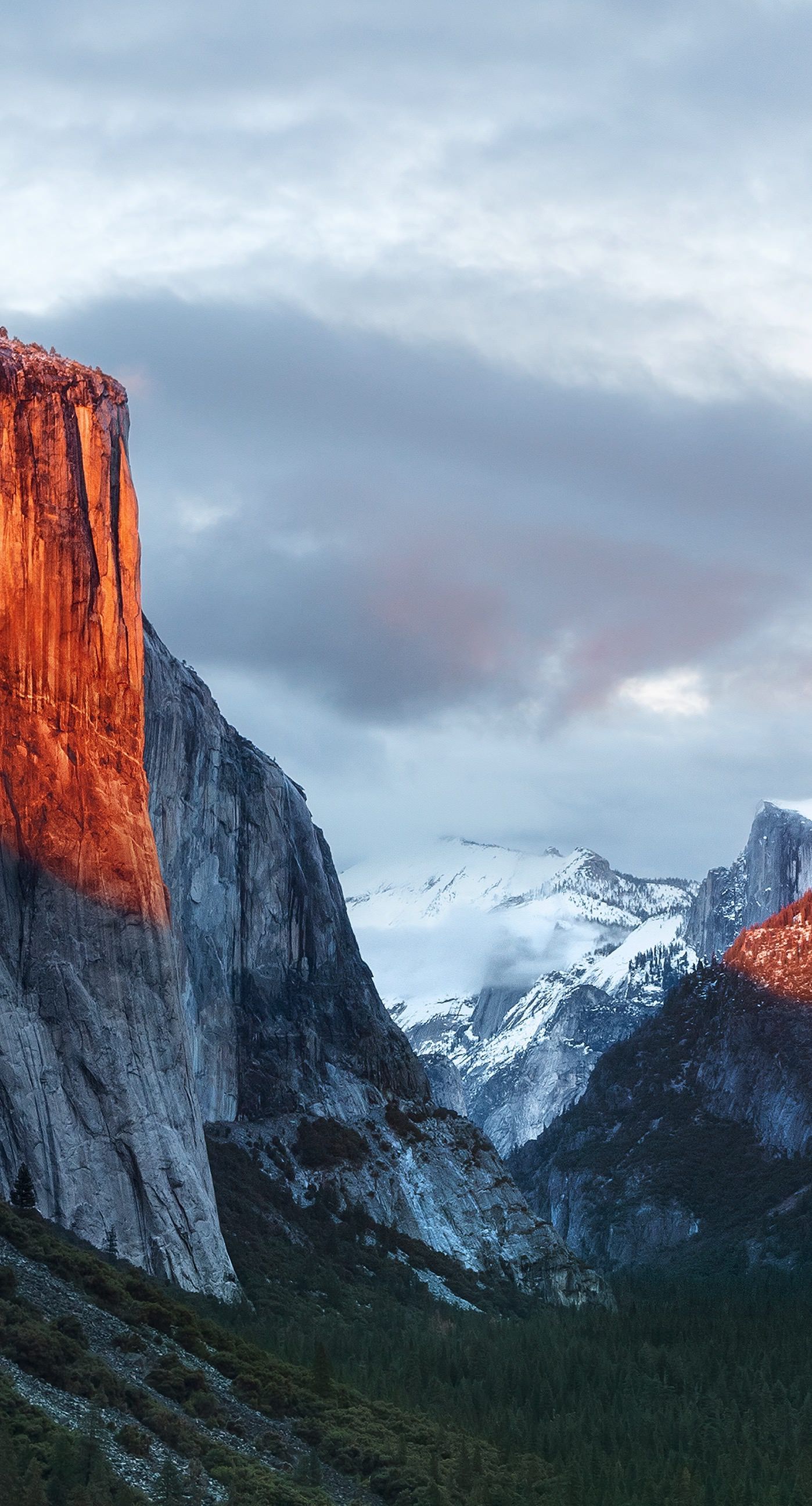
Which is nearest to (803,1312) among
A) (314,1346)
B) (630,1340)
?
(630,1340)

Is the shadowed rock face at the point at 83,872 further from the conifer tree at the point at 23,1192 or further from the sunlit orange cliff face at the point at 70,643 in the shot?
the conifer tree at the point at 23,1192

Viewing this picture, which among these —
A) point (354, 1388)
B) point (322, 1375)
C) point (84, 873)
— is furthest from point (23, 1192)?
point (84, 873)

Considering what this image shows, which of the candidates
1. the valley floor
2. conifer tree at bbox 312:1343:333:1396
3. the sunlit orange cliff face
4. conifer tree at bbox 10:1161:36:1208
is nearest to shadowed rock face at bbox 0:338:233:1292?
the sunlit orange cliff face

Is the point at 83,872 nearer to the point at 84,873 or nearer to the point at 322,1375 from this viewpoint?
the point at 84,873

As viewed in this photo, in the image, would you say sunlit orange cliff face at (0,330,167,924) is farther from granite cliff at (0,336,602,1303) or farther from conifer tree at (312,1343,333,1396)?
conifer tree at (312,1343,333,1396)

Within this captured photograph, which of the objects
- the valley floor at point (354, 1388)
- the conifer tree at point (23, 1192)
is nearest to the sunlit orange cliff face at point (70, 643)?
the conifer tree at point (23, 1192)

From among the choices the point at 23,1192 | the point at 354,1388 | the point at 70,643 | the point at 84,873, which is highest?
the point at 70,643

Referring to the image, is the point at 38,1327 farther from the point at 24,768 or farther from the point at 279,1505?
the point at 24,768
